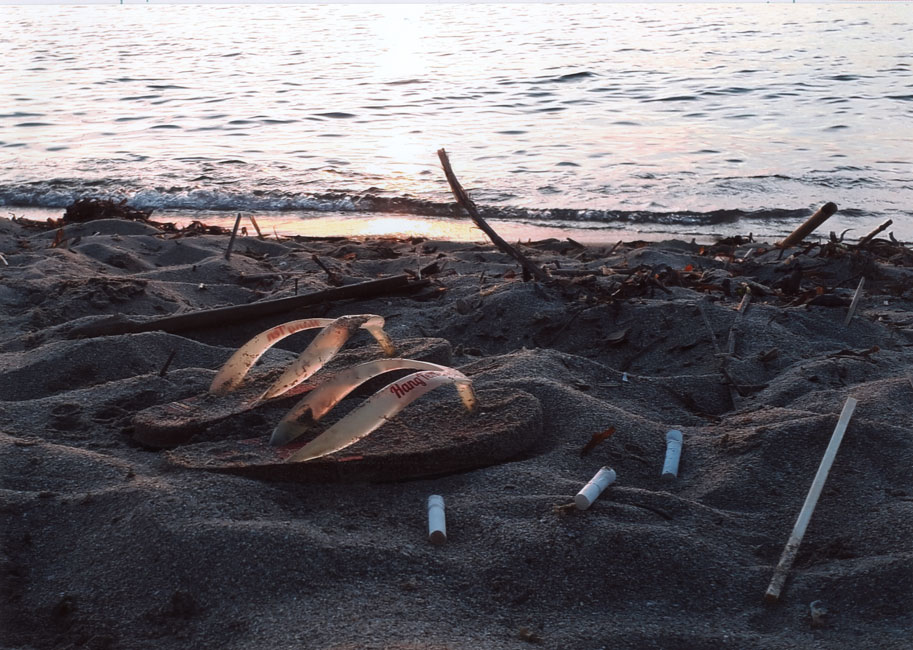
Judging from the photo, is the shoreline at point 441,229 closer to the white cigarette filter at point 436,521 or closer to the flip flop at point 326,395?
the flip flop at point 326,395

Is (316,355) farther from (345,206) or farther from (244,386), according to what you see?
(345,206)

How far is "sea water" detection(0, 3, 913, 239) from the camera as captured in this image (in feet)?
24.4

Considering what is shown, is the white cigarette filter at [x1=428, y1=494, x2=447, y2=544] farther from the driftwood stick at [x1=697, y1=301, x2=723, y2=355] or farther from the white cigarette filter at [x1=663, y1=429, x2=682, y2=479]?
the driftwood stick at [x1=697, y1=301, x2=723, y2=355]

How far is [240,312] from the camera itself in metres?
3.36

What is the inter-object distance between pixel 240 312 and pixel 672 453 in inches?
74.3

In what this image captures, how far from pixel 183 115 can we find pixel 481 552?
12.0 metres

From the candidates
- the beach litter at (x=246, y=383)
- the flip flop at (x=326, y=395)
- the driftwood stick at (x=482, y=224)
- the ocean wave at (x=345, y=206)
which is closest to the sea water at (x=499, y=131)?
the ocean wave at (x=345, y=206)

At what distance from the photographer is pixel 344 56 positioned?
20453mm

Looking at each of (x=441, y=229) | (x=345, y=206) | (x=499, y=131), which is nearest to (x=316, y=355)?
(x=441, y=229)

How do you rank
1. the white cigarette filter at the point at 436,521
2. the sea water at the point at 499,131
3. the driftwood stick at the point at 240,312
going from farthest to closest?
1. the sea water at the point at 499,131
2. the driftwood stick at the point at 240,312
3. the white cigarette filter at the point at 436,521

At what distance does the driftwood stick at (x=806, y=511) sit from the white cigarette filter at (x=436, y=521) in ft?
2.03

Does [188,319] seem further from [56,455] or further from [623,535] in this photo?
[623,535]

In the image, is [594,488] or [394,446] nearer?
[594,488]

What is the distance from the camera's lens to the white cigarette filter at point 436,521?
172 cm
